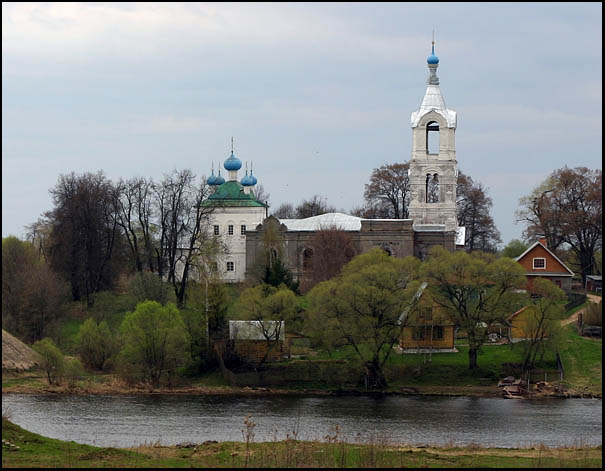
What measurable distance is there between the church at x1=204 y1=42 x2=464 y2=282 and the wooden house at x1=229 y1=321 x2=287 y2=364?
19.2m

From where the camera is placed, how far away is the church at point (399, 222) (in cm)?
6856

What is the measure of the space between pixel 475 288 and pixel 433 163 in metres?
22.9

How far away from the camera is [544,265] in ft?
195

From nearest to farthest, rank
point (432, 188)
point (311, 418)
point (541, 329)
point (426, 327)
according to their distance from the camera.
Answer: point (311, 418), point (541, 329), point (426, 327), point (432, 188)

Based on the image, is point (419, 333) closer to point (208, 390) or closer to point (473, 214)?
point (208, 390)

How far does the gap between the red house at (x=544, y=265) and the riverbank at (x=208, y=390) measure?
1464 cm

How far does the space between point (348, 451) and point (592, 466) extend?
5598 mm

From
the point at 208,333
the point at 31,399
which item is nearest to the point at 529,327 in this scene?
the point at 208,333

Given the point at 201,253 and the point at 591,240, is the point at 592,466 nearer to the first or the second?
the point at 201,253

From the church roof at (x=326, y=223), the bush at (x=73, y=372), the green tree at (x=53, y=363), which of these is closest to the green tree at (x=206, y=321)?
the bush at (x=73, y=372)

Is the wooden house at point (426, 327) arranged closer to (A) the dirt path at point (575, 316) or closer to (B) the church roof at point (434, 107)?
(A) the dirt path at point (575, 316)

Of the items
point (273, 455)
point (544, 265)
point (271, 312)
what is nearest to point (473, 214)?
point (544, 265)

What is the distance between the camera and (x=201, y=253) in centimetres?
5850

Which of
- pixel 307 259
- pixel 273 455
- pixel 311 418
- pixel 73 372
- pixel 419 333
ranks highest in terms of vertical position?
pixel 307 259
